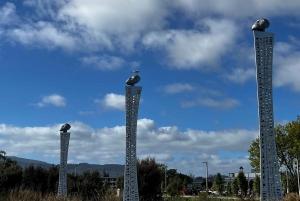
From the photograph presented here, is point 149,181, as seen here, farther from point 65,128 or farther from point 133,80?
point 133,80

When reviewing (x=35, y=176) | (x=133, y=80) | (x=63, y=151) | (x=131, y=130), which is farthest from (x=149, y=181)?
(x=35, y=176)

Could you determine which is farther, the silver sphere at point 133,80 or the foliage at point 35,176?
the foliage at point 35,176

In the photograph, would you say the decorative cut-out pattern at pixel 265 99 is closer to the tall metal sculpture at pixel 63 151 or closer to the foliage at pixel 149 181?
the foliage at pixel 149 181

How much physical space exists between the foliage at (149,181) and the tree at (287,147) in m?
9.55

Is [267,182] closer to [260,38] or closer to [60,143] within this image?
[260,38]

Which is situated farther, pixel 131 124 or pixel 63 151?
pixel 63 151

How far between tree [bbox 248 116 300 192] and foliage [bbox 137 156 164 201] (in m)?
9.55

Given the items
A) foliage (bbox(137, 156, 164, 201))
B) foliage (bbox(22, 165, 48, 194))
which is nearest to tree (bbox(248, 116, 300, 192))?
foliage (bbox(137, 156, 164, 201))

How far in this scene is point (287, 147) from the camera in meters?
24.4

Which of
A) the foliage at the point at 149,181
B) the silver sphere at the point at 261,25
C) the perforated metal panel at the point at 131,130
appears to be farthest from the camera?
the foliage at the point at 149,181

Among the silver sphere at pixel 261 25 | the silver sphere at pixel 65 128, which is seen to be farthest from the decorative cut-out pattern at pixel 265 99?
the silver sphere at pixel 65 128

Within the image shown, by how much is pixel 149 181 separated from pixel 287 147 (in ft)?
35.7

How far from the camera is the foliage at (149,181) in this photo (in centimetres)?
1758

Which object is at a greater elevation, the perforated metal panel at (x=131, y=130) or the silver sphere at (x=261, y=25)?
the silver sphere at (x=261, y=25)
